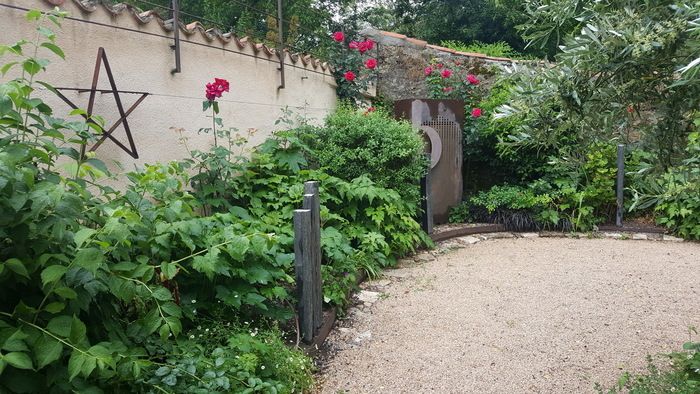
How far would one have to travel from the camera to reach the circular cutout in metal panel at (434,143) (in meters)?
6.45

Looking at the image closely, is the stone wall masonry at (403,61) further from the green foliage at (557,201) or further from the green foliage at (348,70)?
the green foliage at (557,201)

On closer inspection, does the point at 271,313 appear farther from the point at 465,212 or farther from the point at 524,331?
the point at 465,212

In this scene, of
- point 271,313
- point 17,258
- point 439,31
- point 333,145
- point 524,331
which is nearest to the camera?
point 17,258

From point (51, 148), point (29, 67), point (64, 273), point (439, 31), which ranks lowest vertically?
point (64, 273)

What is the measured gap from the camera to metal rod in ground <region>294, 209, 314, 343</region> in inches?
115

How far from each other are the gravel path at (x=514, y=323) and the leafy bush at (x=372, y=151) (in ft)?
3.14

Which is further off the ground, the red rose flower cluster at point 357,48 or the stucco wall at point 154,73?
the red rose flower cluster at point 357,48

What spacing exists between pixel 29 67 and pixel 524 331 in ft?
10.6

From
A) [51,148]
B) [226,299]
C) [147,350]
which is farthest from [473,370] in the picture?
[51,148]

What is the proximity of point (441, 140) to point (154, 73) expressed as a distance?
12.7 ft

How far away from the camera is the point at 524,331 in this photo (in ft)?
11.4

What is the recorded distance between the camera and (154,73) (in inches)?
145

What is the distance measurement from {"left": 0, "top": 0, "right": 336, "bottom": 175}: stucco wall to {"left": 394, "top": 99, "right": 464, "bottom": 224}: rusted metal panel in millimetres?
1937

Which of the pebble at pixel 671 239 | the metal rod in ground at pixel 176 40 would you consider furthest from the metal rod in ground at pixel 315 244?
the pebble at pixel 671 239
